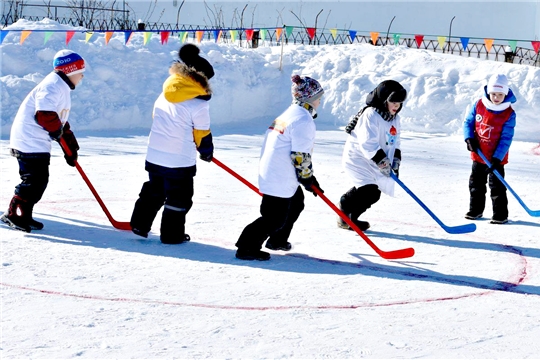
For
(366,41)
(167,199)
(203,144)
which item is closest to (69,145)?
(167,199)

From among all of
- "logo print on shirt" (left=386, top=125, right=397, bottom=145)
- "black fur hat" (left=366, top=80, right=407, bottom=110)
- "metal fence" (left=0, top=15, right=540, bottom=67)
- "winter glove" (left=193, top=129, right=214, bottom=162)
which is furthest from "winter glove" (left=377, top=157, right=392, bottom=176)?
"metal fence" (left=0, top=15, right=540, bottom=67)

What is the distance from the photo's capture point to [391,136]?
6133mm

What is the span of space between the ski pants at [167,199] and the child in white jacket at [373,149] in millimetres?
1347

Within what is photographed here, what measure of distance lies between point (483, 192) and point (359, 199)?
56.4 inches

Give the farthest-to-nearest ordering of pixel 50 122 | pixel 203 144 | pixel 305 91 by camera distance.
→ 1. pixel 50 122
2. pixel 203 144
3. pixel 305 91

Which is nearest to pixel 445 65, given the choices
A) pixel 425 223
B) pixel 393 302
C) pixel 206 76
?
pixel 425 223

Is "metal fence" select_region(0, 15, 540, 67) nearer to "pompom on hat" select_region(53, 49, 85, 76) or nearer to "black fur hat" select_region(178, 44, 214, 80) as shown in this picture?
"pompom on hat" select_region(53, 49, 85, 76)

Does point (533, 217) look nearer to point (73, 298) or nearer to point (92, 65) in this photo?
point (73, 298)

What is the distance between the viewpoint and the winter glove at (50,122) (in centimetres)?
561

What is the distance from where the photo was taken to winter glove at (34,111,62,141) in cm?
561

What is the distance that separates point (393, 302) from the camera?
174 inches

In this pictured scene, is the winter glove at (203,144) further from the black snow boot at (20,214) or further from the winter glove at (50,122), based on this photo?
the black snow boot at (20,214)

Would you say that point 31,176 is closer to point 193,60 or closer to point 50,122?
point 50,122

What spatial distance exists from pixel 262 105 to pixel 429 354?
11.9 meters
